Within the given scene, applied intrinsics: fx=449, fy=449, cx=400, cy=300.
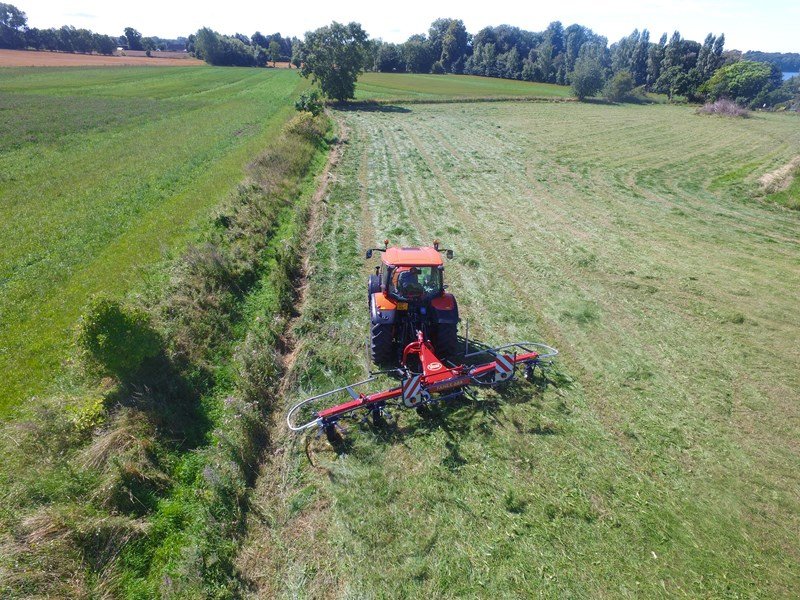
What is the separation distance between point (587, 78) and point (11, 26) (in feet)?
422

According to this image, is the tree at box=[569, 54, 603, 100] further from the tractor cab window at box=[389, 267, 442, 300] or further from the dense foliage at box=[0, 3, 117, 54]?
the dense foliage at box=[0, 3, 117, 54]

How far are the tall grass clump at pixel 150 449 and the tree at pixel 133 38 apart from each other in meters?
157

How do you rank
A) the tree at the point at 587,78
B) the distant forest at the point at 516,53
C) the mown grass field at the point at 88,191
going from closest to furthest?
1. the mown grass field at the point at 88,191
2. the tree at the point at 587,78
3. the distant forest at the point at 516,53

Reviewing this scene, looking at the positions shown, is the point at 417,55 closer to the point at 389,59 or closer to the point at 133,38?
the point at 389,59

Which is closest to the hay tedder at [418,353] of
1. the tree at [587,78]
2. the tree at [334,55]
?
the tree at [334,55]

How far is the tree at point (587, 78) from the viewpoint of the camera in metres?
62.0

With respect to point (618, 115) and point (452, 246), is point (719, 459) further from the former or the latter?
point (618, 115)

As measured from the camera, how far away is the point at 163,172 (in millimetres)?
22406

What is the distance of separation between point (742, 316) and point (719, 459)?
19.3 ft

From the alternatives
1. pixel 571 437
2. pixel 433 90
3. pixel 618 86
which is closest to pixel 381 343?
pixel 571 437

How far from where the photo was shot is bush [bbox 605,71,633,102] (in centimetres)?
6438

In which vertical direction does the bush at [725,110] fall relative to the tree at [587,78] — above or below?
below

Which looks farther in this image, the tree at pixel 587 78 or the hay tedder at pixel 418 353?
the tree at pixel 587 78

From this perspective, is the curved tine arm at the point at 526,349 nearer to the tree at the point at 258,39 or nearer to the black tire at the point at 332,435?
the black tire at the point at 332,435
